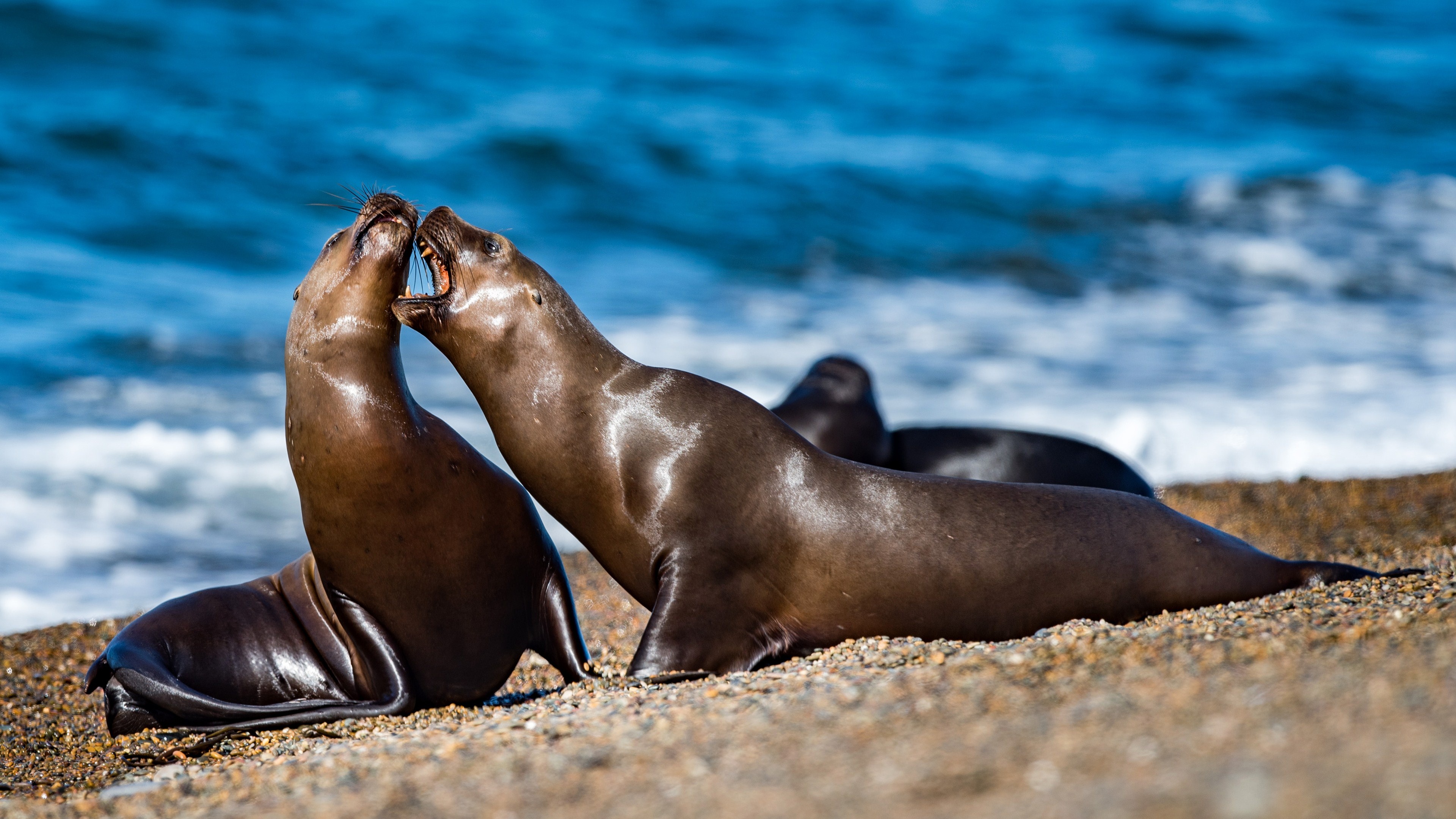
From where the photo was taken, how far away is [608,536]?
194 inches

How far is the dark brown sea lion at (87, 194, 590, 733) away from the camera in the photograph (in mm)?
4984

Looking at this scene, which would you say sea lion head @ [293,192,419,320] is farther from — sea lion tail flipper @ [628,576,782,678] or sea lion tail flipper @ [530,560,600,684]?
sea lion tail flipper @ [628,576,782,678]

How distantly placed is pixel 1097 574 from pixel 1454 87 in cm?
2744

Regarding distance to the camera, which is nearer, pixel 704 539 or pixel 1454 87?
pixel 704 539

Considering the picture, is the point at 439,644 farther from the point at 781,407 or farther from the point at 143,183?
the point at 143,183

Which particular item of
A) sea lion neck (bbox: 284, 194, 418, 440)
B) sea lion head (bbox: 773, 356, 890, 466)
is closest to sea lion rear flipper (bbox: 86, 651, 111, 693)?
sea lion neck (bbox: 284, 194, 418, 440)

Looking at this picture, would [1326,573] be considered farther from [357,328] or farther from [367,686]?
[357,328]

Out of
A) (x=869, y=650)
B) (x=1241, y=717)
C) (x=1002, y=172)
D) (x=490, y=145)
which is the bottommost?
(x=869, y=650)

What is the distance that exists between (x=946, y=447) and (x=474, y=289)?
12.9 ft

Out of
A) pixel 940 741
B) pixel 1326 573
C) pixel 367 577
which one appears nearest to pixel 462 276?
pixel 367 577

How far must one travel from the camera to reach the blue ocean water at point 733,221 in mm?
10516

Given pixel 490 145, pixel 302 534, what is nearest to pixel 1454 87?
pixel 490 145

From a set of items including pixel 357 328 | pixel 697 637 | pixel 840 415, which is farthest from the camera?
pixel 840 415

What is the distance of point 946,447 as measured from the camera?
8422 mm
